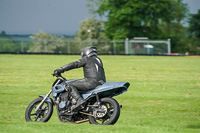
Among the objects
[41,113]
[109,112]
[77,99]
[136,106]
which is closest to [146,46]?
[136,106]

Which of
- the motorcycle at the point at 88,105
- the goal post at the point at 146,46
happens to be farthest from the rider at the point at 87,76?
the goal post at the point at 146,46

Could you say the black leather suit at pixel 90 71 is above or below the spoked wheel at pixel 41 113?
above

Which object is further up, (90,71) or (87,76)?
(90,71)

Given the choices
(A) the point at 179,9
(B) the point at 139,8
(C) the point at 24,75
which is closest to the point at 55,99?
(C) the point at 24,75

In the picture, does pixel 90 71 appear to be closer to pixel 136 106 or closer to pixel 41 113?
pixel 41 113

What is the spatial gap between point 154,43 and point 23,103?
44811 mm

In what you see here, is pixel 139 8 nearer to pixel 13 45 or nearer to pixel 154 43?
pixel 154 43

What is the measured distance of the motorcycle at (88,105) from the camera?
8500mm

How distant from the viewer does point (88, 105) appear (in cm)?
879

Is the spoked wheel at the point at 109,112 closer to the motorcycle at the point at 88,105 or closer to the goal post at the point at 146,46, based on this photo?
the motorcycle at the point at 88,105

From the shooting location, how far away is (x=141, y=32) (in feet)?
243

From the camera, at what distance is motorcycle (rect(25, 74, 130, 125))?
8500 mm

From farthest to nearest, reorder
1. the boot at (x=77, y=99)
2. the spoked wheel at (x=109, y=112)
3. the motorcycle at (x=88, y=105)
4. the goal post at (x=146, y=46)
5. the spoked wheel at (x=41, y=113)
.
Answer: the goal post at (x=146, y=46) → the spoked wheel at (x=41, y=113) → the boot at (x=77, y=99) → the motorcycle at (x=88, y=105) → the spoked wheel at (x=109, y=112)

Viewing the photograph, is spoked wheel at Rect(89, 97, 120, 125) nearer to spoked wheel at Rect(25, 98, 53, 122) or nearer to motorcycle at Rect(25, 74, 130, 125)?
motorcycle at Rect(25, 74, 130, 125)
